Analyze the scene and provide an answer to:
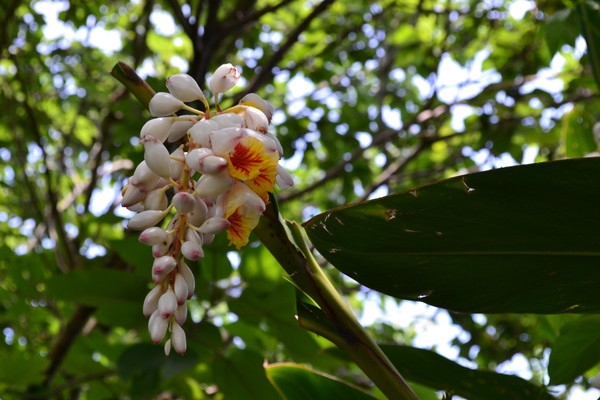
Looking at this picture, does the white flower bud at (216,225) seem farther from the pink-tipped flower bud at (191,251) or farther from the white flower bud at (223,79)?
the white flower bud at (223,79)

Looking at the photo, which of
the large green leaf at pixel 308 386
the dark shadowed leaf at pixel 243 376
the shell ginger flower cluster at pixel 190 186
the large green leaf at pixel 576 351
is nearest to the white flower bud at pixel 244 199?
the shell ginger flower cluster at pixel 190 186

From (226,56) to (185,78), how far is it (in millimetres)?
2540

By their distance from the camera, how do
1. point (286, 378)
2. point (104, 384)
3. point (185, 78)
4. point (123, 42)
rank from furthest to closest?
point (123, 42) < point (104, 384) < point (286, 378) < point (185, 78)

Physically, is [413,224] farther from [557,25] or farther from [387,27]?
[387,27]

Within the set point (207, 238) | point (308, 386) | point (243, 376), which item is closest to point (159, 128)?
point (207, 238)

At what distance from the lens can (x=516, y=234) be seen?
59cm

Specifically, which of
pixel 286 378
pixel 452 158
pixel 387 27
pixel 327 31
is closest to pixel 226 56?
pixel 327 31

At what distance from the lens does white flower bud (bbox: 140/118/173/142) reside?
0.61 metres

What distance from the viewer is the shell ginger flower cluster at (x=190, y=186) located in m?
0.56

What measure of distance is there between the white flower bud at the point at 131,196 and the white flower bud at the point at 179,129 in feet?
0.20

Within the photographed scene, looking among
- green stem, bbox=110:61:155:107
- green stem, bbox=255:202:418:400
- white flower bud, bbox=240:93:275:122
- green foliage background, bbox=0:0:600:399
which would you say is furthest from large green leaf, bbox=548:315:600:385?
green stem, bbox=110:61:155:107

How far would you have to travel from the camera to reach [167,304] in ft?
1.88

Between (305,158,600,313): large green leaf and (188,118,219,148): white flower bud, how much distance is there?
0.13 m

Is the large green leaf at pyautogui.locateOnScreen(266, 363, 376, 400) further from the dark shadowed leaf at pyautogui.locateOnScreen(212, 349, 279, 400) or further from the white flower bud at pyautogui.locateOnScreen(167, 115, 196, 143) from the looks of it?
the dark shadowed leaf at pyautogui.locateOnScreen(212, 349, 279, 400)
